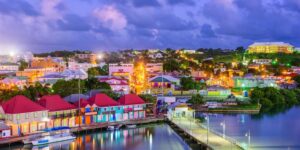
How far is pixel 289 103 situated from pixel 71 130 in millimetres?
30738

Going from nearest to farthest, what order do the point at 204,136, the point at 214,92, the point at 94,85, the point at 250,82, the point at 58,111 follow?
the point at 204,136 → the point at 58,111 → the point at 94,85 → the point at 214,92 → the point at 250,82

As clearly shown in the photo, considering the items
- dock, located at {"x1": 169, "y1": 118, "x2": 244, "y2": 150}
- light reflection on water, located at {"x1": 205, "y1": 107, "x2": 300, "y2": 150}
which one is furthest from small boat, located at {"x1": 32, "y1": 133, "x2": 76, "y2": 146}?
light reflection on water, located at {"x1": 205, "y1": 107, "x2": 300, "y2": 150}

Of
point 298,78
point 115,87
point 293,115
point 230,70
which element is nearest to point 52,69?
point 115,87

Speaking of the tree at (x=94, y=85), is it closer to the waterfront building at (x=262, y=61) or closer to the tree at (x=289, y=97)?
the tree at (x=289, y=97)

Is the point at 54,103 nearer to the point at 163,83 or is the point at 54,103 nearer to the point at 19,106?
the point at 19,106

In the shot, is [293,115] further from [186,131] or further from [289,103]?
[186,131]

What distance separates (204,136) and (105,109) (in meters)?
9.78

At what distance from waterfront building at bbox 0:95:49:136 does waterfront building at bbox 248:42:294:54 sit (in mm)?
89727

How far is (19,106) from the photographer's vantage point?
27547 mm

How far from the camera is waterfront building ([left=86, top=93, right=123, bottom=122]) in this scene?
32.5m

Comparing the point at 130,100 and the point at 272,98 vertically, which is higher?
the point at 130,100

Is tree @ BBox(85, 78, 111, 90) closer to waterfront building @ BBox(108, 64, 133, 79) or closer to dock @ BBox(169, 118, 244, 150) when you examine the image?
dock @ BBox(169, 118, 244, 150)

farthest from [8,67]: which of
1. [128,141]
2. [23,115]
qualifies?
[128,141]

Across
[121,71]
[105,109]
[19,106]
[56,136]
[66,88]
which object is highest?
[121,71]
